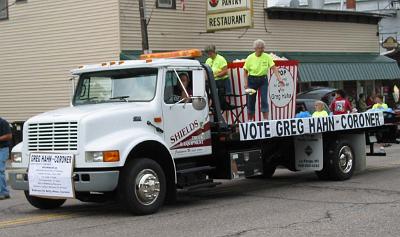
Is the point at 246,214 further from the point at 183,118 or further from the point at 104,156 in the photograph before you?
the point at 104,156

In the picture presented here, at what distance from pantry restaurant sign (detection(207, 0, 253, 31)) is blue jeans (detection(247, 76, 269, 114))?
8.96 meters

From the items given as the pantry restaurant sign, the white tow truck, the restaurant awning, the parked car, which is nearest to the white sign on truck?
the white tow truck

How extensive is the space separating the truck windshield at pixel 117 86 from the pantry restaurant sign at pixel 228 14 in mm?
10620

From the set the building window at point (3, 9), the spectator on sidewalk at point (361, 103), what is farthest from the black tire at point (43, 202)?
the spectator on sidewalk at point (361, 103)

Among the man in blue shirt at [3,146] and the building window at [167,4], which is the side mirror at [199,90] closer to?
the man in blue shirt at [3,146]

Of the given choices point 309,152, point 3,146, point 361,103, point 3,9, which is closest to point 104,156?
point 3,146

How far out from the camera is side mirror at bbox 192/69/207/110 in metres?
10.1

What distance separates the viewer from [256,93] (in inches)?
454

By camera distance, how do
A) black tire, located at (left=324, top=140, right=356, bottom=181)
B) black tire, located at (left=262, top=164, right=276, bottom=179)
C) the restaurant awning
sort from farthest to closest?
the restaurant awning → black tire, located at (left=262, top=164, right=276, bottom=179) → black tire, located at (left=324, top=140, right=356, bottom=181)

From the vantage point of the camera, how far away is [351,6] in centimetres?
3334

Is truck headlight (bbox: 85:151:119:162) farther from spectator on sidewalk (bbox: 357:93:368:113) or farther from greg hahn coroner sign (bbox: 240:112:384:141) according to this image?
spectator on sidewalk (bbox: 357:93:368:113)

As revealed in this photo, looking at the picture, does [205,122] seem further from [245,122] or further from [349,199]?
[349,199]

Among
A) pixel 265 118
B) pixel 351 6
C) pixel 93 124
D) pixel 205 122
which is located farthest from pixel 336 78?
pixel 93 124

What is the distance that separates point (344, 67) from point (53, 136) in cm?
1988
